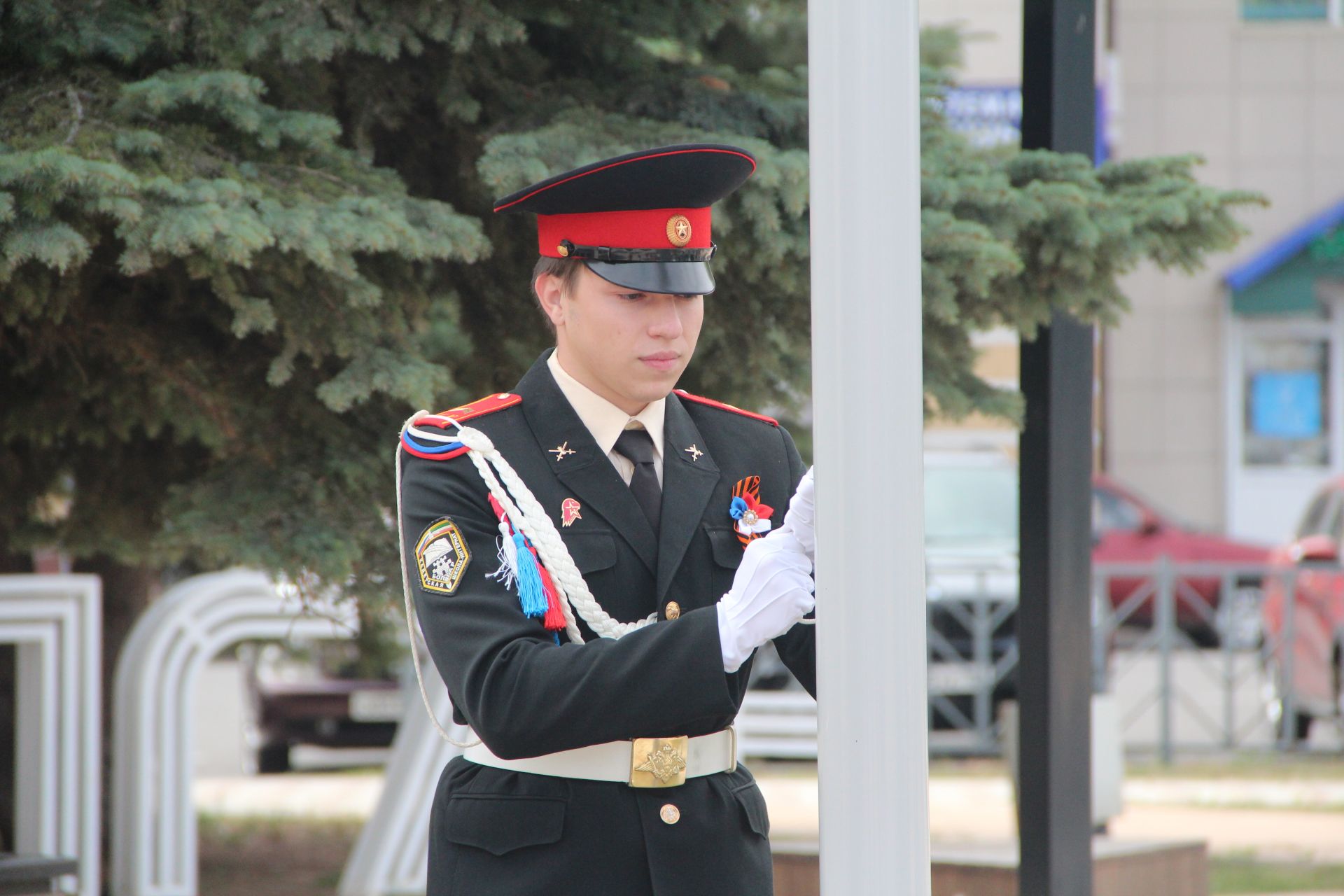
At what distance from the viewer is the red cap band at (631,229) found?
236cm

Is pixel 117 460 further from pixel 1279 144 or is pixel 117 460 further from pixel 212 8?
pixel 1279 144

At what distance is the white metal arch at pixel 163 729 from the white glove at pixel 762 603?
3955mm

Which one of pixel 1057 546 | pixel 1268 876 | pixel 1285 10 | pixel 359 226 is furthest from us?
pixel 1285 10

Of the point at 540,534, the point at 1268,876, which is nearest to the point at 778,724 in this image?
the point at 1268,876

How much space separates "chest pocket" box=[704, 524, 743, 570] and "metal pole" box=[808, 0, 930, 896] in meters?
0.45

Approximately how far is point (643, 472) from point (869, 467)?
581 millimetres

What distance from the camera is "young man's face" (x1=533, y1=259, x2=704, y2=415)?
232 centimetres

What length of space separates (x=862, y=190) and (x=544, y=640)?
2.40 feet

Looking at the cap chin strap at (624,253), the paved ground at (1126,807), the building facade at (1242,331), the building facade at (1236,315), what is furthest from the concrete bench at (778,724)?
the building facade at (1242,331)

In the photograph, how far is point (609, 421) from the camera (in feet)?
7.91

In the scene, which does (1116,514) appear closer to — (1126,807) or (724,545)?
(1126,807)

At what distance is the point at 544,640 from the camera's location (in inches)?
85.6

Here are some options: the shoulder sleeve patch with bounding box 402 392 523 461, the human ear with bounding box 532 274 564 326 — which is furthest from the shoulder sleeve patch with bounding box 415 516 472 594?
the human ear with bounding box 532 274 564 326

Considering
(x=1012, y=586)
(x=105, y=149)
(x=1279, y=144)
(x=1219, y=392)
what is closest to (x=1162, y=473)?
(x=1219, y=392)
